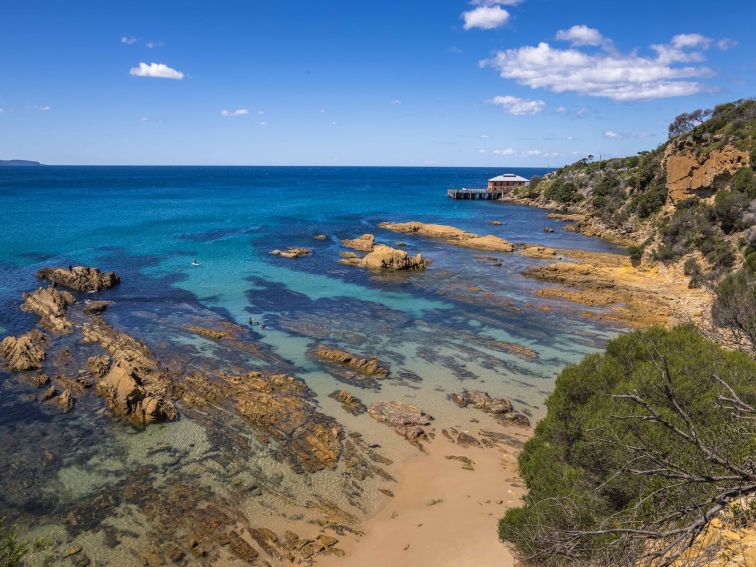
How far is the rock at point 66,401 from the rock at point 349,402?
1074 cm

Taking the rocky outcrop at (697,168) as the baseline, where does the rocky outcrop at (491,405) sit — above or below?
below

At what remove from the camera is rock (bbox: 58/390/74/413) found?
1955cm

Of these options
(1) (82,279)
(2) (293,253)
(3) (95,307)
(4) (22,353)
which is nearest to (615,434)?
(4) (22,353)

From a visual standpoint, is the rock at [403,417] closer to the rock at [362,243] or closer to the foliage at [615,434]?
the foliage at [615,434]

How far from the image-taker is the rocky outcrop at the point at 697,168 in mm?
43125

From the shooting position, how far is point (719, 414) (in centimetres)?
1019

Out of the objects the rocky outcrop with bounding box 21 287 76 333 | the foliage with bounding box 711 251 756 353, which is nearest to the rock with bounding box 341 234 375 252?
the rocky outcrop with bounding box 21 287 76 333

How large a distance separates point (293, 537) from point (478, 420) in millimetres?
8995

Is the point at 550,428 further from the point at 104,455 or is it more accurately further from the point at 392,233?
the point at 392,233

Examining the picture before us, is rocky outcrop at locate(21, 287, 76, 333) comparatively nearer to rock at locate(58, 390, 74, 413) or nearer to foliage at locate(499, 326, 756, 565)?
rock at locate(58, 390, 74, 413)

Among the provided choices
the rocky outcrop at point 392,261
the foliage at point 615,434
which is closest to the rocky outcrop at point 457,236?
the rocky outcrop at point 392,261

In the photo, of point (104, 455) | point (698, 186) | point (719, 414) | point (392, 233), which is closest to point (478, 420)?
point (719, 414)

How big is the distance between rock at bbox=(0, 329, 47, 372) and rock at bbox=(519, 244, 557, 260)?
1661 inches

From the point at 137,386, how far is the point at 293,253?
31.5 meters
